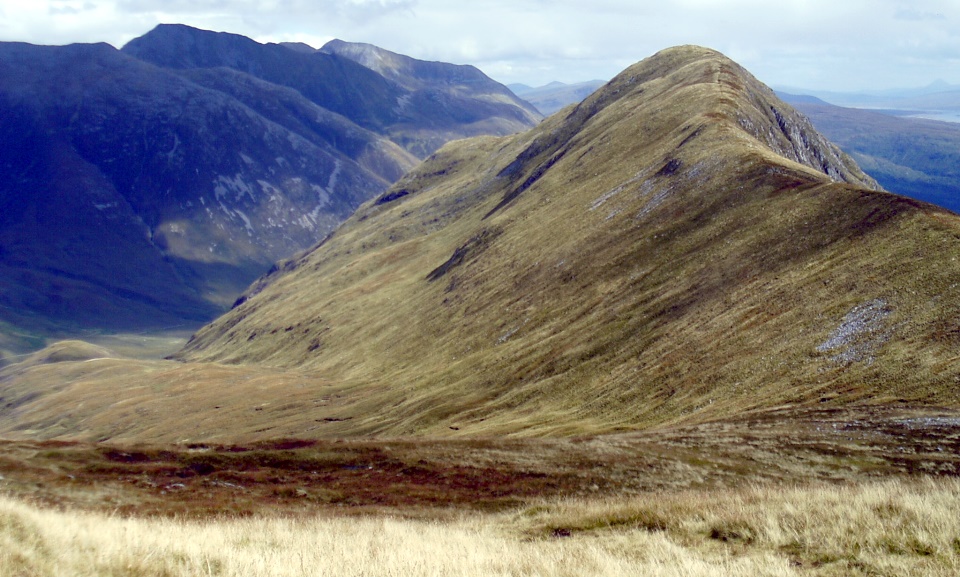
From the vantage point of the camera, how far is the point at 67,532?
50.6 ft

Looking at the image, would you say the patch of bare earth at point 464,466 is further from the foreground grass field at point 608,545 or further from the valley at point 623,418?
the foreground grass field at point 608,545

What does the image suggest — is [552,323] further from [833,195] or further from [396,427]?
[833,195]

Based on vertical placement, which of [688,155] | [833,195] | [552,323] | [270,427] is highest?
[688,155]

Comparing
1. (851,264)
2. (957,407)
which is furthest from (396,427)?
(957,407)

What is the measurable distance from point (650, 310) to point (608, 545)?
7380 centimetres

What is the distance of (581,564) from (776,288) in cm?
6685

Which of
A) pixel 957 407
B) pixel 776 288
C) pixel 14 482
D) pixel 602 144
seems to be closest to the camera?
pixel 14 482

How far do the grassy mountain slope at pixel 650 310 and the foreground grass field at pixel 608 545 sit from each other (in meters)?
33.9

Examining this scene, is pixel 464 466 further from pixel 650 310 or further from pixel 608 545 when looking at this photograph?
pixel 650 310

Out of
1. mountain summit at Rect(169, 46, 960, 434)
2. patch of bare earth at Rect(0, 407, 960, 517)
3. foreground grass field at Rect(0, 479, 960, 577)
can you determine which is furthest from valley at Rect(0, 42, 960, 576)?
mountain summit at Rect(169, 46, 960, 434)

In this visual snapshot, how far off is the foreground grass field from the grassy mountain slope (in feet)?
111

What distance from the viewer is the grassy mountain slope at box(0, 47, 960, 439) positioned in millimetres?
58188

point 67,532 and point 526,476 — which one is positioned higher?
point 67,532

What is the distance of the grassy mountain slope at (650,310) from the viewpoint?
58188mm
